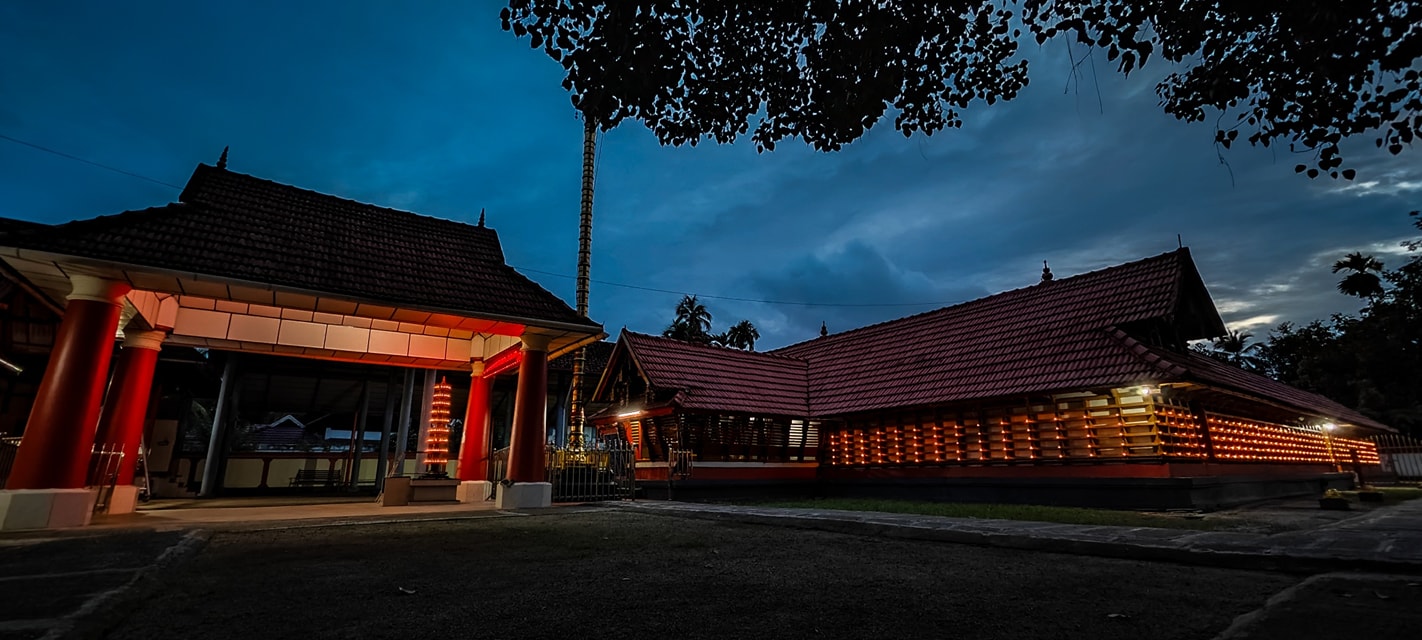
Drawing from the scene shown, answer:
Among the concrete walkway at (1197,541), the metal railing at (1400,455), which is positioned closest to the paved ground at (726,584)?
the concrete walkway at (1197,541)

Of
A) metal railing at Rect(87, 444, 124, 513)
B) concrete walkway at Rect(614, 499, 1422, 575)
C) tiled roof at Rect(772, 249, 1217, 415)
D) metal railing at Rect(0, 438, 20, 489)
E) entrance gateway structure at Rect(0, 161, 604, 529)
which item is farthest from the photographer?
tiled roof at Rect(772, 249, 1217, 415)

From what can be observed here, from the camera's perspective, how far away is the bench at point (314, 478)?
20906 mm

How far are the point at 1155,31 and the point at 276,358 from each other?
884 inches

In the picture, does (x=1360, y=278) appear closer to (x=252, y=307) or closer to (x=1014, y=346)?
(x=1014, y=346)

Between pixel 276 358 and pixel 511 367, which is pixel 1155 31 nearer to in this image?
pixel 511 367

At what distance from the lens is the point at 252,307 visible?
460 inches

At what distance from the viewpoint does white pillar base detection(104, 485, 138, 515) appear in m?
10.2

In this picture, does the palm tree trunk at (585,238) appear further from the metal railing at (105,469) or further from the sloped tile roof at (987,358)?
the metal railing at (105,469)

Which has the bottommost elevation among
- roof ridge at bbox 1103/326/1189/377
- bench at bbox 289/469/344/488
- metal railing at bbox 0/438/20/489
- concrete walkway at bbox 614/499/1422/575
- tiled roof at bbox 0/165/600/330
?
bench at bbox 289/469/344/488

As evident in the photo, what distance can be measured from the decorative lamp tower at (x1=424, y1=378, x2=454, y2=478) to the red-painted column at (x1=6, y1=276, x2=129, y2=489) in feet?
19.6

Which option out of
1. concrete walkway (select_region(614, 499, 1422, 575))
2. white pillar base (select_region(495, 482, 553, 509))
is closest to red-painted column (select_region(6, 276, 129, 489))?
white pillar base (select_region(495, 482, 553, 509))

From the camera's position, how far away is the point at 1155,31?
554 cm

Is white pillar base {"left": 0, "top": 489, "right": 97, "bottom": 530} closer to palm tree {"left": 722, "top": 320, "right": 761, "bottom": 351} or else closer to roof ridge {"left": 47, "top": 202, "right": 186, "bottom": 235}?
roof ridge {"left": 47, "top": 202, "right": 186, "bottom": 235}

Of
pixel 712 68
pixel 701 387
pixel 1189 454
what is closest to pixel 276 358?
pixel 701 387
